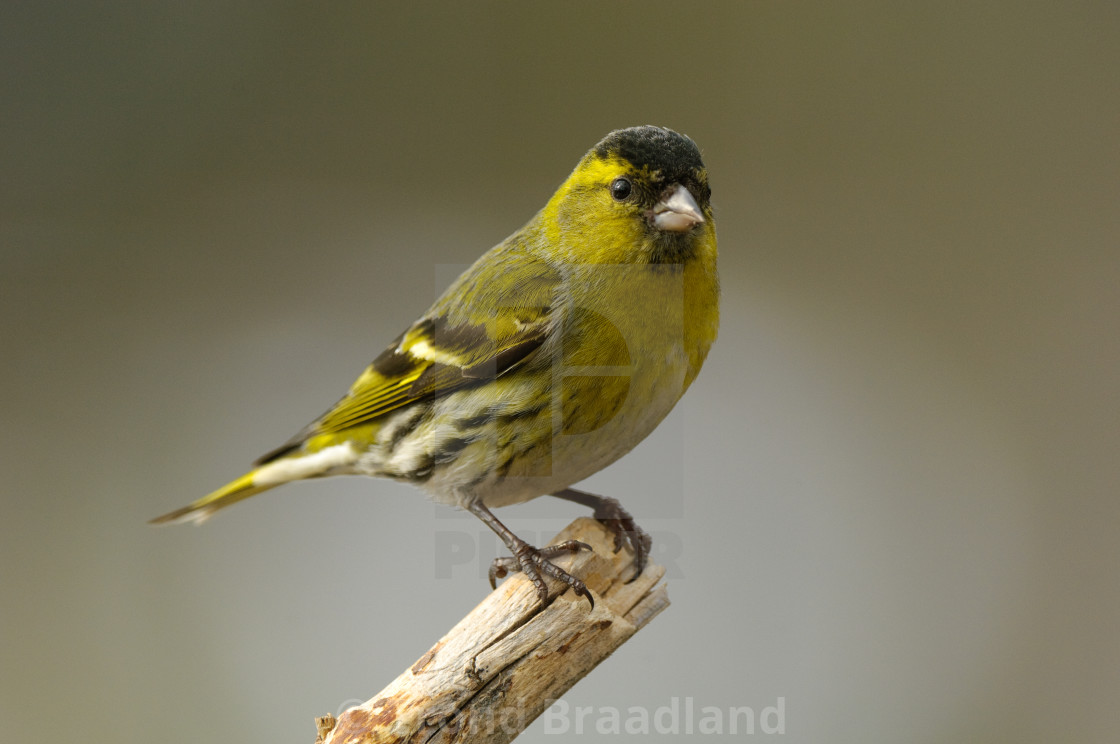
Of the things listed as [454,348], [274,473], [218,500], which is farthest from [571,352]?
[218,500]

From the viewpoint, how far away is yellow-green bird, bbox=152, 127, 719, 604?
3.80 ft

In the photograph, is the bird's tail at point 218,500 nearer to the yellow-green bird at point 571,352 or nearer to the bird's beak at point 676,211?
the yellow-green bird at point 571,352

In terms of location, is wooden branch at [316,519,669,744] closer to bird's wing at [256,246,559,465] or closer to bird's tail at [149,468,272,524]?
bird's wing at [256,246,559,465]

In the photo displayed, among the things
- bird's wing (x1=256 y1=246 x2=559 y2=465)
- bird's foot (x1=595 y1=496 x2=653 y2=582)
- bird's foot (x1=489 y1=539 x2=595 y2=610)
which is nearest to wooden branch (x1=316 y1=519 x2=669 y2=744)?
bird's foot (x1=489 y1=539 x2=595 y2=610)

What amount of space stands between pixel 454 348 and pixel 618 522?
365 millimetres

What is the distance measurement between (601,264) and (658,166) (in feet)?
0.51

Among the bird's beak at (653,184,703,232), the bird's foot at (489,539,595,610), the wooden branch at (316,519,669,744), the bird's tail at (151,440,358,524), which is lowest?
the wooden branch at (316,519,669,744)

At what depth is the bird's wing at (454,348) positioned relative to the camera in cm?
121

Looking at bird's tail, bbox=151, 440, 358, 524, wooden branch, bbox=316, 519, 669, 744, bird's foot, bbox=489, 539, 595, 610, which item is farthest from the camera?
bird's tail, bbox=151, 440, 358, 524

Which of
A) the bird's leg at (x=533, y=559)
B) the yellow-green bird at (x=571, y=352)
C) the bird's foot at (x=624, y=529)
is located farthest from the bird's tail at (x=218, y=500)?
the bird's foot at (x=624, y=529)

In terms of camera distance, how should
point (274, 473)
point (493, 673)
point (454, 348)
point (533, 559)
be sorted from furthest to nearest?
1. point (274, 473)
2. point (454, 348)
3. point (533, 559)
4. point (493, 673)

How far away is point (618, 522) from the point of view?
1.33m

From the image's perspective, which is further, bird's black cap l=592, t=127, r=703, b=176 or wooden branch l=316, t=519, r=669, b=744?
bird's black cap l=592, t=127, r=703, b=176

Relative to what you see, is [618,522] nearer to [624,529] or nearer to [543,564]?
[624,529]
